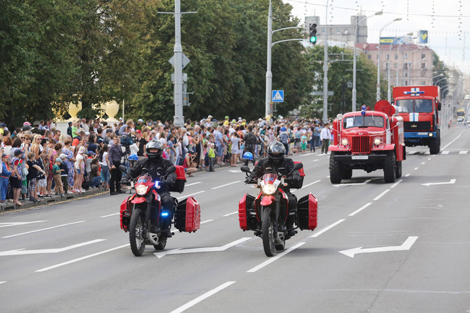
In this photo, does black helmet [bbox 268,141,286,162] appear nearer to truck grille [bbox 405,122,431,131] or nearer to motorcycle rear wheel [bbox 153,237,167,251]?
motorcycle rear wheel [bbox 153,237,167,251]

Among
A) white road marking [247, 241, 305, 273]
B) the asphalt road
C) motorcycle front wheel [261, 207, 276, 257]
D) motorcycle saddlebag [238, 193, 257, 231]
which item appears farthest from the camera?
motorcycle saddlebag [238, 193, 257, 231]

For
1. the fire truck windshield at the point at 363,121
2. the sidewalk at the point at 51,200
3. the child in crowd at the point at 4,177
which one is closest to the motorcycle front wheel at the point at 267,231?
the child in crowd at the point at 4,177

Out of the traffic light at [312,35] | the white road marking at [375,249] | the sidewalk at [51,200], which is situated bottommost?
the sidewalk at [51,200]

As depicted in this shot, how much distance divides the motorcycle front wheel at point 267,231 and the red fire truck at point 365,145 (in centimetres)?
1555

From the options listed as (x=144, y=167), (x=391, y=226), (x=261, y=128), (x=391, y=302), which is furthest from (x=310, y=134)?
(x=391, y=302)

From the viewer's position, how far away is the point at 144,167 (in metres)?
13.5

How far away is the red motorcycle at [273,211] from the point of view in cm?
1266

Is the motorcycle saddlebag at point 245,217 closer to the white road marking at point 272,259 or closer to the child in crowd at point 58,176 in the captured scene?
the white road marking at point 272,259

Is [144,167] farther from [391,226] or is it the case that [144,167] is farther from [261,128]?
[261,128]

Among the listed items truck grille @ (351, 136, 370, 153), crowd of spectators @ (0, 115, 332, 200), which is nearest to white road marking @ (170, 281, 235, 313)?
crowd of spectators @ (0, 115, 332, 200)

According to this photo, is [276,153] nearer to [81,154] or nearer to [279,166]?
[279,166]

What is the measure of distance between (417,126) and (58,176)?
2727 cm

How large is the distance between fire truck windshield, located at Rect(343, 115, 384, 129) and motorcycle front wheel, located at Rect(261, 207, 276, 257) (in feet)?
55.0

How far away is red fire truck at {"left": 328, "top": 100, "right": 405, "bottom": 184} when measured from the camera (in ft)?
92.2
